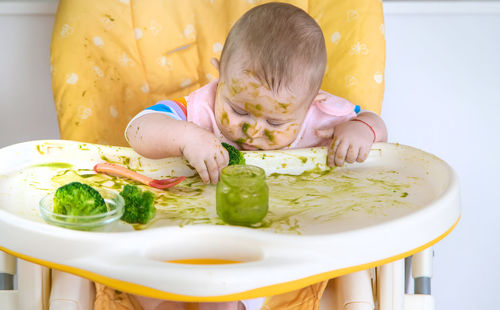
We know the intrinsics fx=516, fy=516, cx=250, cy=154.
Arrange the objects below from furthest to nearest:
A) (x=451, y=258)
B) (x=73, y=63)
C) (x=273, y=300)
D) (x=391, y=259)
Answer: (x=451, y=258) → (x=73, y=63) → (x=273, y=300) → (x=391, y=259)

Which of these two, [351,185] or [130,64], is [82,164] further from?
[351,185]

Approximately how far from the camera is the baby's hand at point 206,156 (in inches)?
32.9

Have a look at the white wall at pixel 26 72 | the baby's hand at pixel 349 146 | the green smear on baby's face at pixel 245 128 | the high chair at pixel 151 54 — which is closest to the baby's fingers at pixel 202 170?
the green smear on baby's face at pixel 245 128

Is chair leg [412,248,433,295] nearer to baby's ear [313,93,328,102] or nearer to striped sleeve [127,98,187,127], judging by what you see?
baby's ear [313,93,328,102]

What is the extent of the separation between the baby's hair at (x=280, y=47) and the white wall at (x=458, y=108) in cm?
63

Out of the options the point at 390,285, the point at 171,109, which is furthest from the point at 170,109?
the point at 390,285

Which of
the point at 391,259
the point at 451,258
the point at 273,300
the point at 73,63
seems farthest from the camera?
the point at 451,258

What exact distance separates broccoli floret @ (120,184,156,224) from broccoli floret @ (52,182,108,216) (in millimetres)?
38

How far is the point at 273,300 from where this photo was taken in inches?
31.9

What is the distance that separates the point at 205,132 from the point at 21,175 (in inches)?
12.0

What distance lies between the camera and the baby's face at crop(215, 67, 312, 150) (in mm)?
853

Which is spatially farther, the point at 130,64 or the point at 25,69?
the point at 25,69

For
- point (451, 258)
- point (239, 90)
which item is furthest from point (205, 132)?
point (451, 258)

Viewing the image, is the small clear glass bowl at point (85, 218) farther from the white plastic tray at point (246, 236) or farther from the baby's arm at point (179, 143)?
the baby's arm at point (179, 143)
